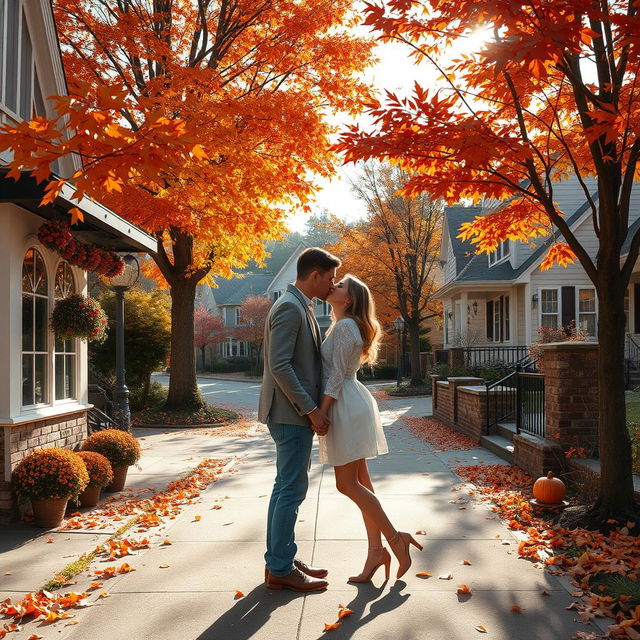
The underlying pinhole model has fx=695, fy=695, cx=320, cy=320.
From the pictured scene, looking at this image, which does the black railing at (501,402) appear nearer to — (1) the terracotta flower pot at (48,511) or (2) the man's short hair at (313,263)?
(1) the terracotta flower pot at (48,511)

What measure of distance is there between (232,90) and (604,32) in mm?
9564

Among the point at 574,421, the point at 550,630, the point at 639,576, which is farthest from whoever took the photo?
the point at 574,421

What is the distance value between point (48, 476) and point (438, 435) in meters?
8.84

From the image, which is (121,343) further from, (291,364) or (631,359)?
(631,359)

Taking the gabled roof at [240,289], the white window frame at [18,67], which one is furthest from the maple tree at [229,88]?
the gabled roof at [240,289]

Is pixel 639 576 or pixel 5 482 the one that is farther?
pixel 5 482

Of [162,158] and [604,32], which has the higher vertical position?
[604,32]

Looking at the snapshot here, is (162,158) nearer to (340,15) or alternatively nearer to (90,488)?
(90,488)

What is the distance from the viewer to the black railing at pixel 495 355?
22.6 m

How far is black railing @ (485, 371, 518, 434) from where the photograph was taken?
11.4 meters

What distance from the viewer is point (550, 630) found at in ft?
12.6

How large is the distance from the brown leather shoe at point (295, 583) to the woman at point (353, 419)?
0.91ft

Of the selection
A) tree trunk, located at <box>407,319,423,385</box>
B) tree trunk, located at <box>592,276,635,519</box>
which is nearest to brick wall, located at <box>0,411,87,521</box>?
tree trunk, located at <box>592,276,635,519</box>

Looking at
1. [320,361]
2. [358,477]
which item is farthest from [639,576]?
[320,361]
